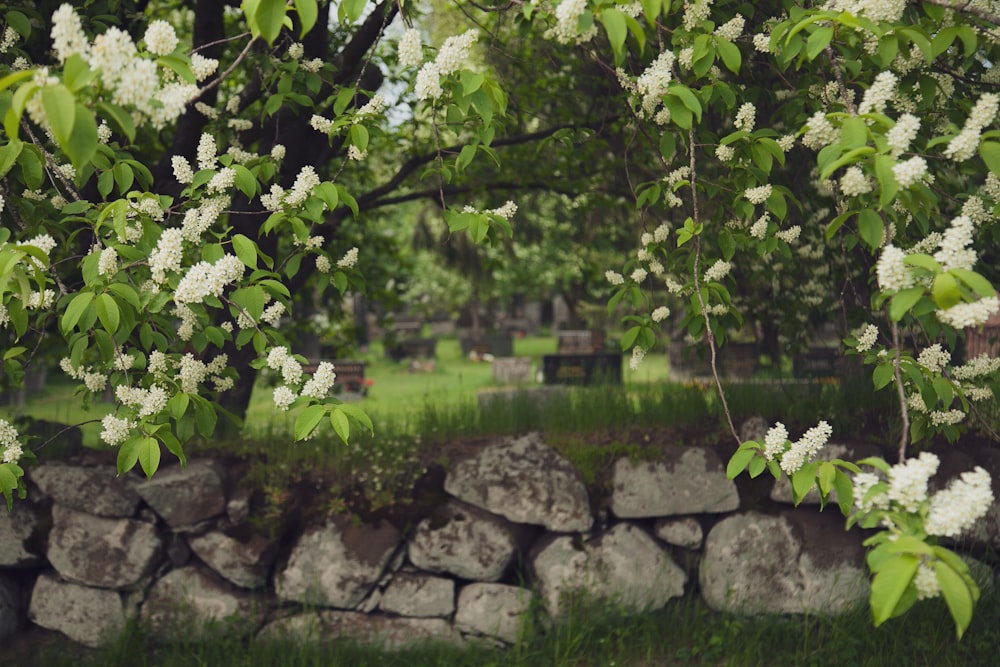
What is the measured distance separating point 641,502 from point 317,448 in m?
1.93

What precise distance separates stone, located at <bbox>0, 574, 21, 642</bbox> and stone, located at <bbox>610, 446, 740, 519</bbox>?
3.44 m

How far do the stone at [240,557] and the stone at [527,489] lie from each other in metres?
1.07

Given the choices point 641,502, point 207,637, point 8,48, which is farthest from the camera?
point 641,502

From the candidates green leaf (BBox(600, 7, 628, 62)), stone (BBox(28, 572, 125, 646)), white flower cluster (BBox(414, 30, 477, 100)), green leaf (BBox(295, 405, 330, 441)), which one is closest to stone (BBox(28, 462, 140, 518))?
stone (BBox(28, 572, 125, 646))

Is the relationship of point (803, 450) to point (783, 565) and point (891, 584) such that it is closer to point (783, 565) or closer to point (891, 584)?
point (891, 584)

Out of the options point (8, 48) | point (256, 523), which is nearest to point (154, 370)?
point (8, 48)

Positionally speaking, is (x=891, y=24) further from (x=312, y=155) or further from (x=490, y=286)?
(x=490, y=286)

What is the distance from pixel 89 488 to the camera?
4.31m

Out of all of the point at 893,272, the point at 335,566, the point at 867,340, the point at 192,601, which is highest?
the point at 893,272

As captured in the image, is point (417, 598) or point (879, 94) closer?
point (879, 94)

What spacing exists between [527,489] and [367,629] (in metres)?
1.16

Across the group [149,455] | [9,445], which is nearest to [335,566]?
[9,445]

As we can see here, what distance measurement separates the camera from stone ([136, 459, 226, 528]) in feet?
14.0

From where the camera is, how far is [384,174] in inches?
255
